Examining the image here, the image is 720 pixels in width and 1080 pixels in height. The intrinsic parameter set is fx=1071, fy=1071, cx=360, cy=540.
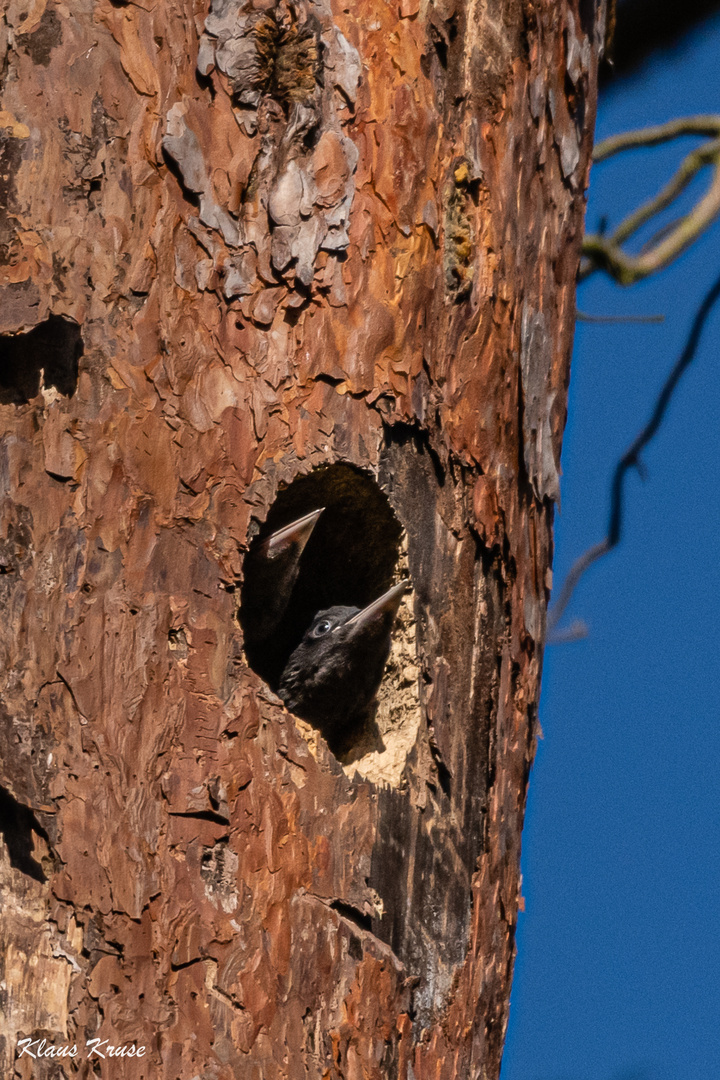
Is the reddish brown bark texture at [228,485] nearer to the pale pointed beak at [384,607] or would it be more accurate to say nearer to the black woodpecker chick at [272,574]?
the pale pointed beak at [384,607]

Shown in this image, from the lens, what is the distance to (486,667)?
5.30ft

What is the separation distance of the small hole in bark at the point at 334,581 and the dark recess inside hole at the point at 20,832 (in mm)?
453

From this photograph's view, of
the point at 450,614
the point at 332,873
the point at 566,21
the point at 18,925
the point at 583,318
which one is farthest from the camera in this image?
the point at 583,318

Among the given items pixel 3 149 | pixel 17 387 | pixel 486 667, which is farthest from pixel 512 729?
pixel 3 149

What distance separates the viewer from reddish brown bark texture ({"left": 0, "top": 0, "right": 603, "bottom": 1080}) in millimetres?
1298

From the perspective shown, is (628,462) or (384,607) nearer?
(384,607)

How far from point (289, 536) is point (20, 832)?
59 centimetres

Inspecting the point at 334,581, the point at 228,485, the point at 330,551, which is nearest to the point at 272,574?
the point at 330,551

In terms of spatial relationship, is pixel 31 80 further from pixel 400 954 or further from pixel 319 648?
pixel 400 954

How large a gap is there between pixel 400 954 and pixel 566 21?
1.46 m

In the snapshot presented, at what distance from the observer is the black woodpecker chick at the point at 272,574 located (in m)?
1.63

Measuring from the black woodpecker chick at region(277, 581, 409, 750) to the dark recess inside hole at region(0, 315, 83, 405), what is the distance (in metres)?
0.56

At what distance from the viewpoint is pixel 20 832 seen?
4.29ft

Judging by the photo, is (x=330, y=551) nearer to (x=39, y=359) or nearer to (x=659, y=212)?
(x=39, y=359)
